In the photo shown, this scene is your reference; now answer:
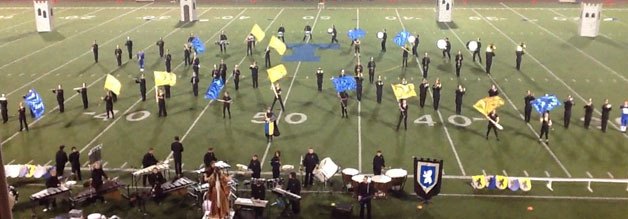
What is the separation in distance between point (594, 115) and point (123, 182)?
14.6 m

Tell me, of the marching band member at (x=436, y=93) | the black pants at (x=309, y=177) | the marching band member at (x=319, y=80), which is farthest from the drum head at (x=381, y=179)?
the marching band member at (x=319, y=80)

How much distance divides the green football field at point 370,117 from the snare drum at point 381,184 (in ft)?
0.80

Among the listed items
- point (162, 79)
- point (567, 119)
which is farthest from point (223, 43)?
point (567, 119)

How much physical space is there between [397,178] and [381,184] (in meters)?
0.65

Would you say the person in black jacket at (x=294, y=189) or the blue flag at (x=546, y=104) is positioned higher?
the blue flag at (x=546, y=104)

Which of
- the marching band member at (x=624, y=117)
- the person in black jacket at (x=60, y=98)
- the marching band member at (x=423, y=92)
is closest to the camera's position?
the marching band member at (x=624, y=117)

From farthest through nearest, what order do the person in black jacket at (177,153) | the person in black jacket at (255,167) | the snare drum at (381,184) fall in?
the person in black jacket at (177,153), the person in black jacket at (255,167), the snare drum at (381,184)

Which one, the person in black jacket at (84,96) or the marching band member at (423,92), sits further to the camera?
the person in black jacket at (84,96)

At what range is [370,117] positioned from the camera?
2042 centimetres

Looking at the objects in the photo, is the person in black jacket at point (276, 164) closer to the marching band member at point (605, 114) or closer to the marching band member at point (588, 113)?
the marching band member at point (588, 113)

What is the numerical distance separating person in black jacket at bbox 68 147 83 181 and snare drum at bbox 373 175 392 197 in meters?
7.02

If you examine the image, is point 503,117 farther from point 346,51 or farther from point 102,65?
point 102,65

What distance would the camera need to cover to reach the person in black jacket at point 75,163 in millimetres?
15023

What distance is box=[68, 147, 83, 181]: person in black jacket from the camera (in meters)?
15.0
